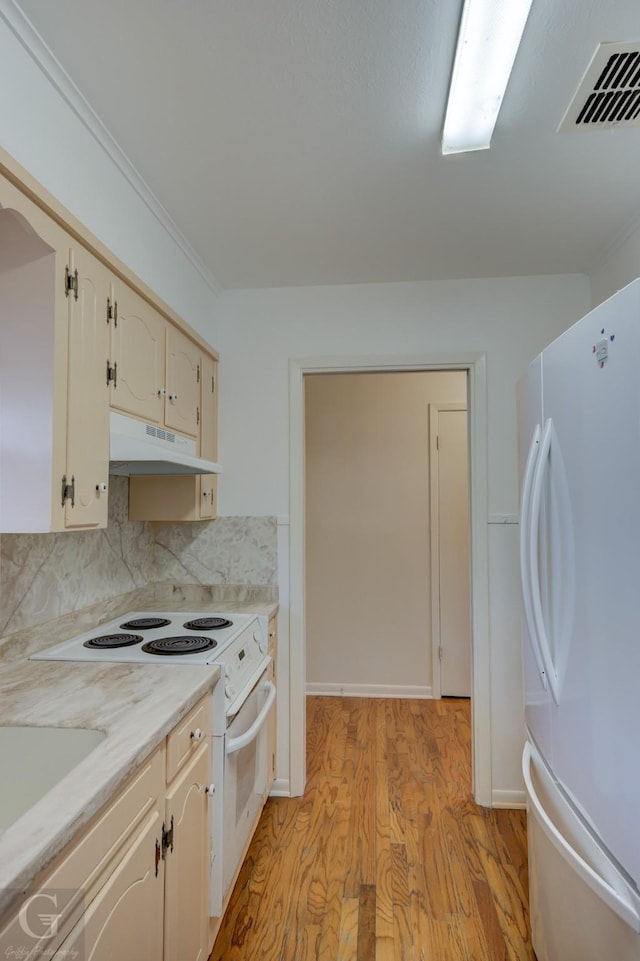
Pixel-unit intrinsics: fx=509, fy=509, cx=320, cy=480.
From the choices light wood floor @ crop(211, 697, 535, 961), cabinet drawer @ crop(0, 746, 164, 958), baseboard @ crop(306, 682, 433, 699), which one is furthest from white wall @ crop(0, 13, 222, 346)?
baseboard @ crop(306, 682, 433, 699)

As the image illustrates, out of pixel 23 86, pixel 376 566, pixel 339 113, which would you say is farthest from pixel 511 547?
pixel 23 86

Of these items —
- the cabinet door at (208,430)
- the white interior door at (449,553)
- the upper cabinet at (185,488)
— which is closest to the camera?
the upper cabinet at (185,488)

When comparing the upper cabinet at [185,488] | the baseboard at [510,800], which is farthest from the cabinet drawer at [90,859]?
the baseboard at [510,800]

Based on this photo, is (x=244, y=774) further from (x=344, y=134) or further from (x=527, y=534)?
(x=344, y=134)

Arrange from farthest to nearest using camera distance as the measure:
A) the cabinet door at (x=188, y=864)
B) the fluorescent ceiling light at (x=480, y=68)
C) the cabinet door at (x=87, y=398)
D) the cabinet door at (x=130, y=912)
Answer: the cabinet door at (x=87, y=398), the cabinet door at (x=188, y=864), the fluorescent ceiling light at (x=480, y=68), the cabinet door at (x=130, y=912)

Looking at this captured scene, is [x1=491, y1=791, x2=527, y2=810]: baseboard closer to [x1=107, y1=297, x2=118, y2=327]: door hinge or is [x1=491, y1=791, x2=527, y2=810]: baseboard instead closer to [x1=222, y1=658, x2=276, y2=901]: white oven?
[x1=222, y1=658, x2=276, y2=901]: white oven

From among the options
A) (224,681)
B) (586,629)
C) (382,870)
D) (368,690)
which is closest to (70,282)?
Result: (224,681)

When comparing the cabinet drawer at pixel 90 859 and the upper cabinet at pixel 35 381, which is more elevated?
the upper cabinet at pixel 35 381

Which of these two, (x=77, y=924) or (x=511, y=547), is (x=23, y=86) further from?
(x=511, y=547)

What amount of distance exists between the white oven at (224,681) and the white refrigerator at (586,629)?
91 cm

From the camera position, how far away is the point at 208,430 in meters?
2.46

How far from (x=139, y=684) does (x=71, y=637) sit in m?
0.60

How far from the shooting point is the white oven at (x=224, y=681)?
1.55 meters

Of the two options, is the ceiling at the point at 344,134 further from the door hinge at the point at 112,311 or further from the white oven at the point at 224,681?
the white oven at the point at 224,681
